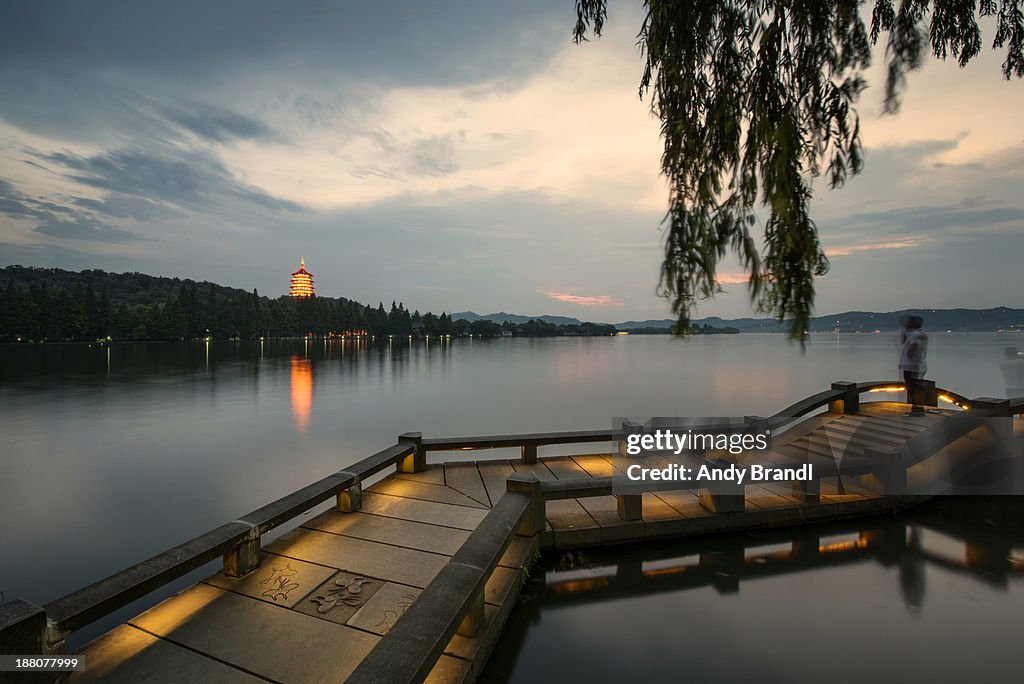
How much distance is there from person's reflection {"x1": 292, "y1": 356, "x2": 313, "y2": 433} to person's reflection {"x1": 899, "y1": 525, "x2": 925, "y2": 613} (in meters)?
19.4

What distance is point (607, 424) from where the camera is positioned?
888 inches

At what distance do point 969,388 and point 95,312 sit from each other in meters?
122

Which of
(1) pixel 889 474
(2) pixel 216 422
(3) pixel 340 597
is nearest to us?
(3) pixel 340 597

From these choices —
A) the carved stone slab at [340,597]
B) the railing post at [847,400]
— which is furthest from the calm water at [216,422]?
the railing post at [847,400]

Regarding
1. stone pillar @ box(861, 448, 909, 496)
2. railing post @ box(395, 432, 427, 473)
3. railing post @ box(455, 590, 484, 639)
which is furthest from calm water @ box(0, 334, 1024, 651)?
stone pillar @ box(861, 448, 909, 496)

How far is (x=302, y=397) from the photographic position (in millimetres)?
27719

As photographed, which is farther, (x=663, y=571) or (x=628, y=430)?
(x=628, y=430)

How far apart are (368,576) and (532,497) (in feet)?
6.32

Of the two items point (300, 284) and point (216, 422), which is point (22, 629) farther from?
point (300, 284)

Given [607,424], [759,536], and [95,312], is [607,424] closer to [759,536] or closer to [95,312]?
[759,536]

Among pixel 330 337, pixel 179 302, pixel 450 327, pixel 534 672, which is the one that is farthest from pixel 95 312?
pixel 534 672

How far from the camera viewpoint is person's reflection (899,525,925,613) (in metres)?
5.34

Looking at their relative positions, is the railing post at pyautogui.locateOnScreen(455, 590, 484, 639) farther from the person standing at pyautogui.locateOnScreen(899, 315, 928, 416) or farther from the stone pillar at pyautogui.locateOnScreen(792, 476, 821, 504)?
the person standing at pyautogui.locateOnScreen(899, 315, 928, 416)

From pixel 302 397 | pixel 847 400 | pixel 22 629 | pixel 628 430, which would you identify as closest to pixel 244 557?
pixel 22 629
